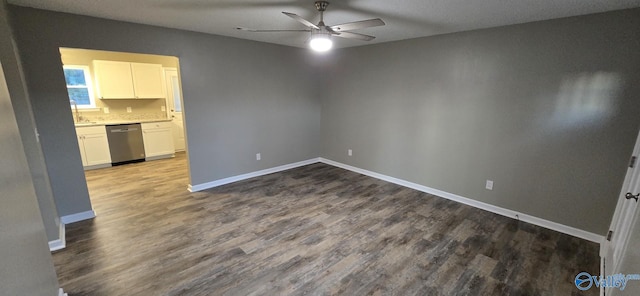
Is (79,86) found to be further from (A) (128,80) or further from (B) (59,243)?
(B) (59,243)

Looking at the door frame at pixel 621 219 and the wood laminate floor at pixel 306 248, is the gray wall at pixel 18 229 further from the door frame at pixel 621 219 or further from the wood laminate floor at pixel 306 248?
the door frame at pixel 621 219

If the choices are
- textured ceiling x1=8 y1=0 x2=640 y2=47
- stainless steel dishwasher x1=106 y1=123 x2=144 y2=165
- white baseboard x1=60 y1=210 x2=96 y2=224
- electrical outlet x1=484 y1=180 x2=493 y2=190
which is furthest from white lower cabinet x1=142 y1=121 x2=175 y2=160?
electrical outlet x1=484 y1=180 x2=493 y2=190

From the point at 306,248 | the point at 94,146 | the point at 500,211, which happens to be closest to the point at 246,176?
the point at 306,248

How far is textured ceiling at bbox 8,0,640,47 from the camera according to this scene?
91.4 inches

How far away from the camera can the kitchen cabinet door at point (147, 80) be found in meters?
5.32

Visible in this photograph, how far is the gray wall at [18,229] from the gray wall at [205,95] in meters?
1.81

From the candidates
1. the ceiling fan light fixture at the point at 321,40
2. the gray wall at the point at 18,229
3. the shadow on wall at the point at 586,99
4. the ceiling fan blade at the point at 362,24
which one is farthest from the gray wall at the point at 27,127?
the shadow on wall at the point at 586,99

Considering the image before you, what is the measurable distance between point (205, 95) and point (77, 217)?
7.07 ft

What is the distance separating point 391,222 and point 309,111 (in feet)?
9.78

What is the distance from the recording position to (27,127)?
227cm

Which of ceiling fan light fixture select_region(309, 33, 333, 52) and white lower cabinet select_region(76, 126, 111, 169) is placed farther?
white lower cabinet select_region(76, 126, 111, 169)

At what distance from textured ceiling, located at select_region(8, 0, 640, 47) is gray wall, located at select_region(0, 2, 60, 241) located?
678 millimetres

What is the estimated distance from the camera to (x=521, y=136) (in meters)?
3.08

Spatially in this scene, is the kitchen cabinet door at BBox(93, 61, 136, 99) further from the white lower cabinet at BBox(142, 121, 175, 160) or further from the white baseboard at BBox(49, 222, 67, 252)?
the white baseboard at BBox(49, 222, 67, 252)
